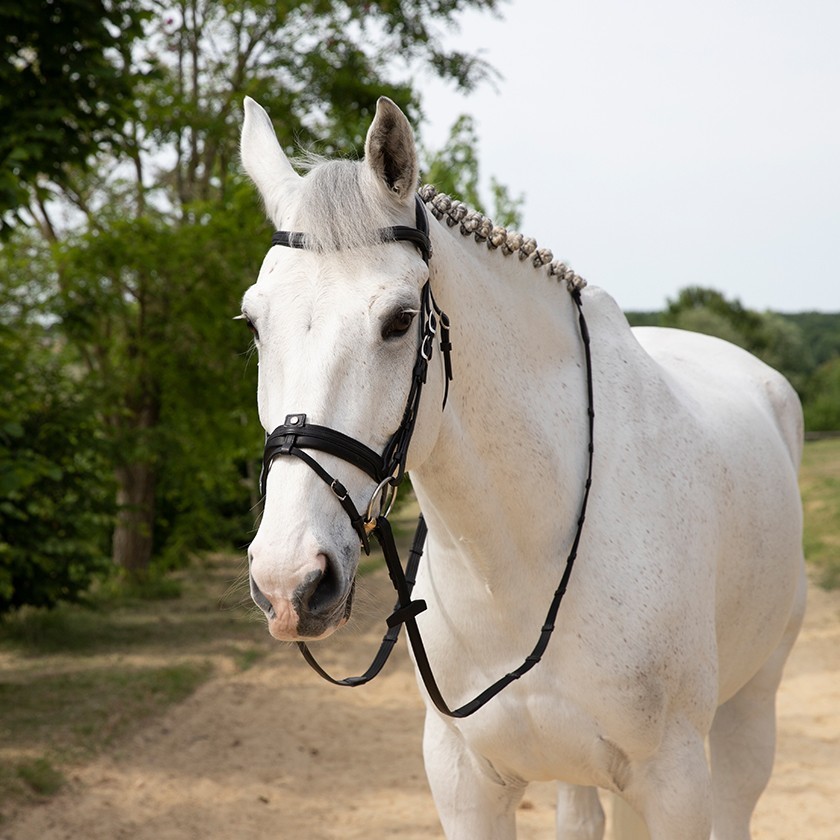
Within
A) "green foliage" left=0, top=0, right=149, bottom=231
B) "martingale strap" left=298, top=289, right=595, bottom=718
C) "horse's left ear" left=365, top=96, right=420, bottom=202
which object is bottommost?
"martingale strap" left=298, top=289, right=595, bottom=718

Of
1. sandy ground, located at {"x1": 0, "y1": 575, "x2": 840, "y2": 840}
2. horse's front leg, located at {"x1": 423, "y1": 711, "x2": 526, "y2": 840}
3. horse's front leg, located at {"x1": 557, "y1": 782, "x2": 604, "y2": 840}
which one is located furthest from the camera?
sandy ground, located at {"x1": 0, "y1": 575, "x2": 840, "y2": 840}

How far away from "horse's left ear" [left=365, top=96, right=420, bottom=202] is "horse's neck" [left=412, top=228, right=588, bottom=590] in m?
0.17

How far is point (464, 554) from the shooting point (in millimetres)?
2119

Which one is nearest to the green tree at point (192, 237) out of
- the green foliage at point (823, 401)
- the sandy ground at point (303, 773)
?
the sandy ground at point (303, 773)

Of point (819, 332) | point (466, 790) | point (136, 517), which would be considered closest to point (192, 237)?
point (136, 517)

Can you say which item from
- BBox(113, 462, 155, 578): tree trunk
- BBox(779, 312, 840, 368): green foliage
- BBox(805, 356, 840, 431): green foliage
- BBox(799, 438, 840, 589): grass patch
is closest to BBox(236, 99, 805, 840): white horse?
BBox(113, 462, 155, 578): tree trunk

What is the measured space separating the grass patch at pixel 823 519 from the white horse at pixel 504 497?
8.72m

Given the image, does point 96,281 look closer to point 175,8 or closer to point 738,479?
point 175,8

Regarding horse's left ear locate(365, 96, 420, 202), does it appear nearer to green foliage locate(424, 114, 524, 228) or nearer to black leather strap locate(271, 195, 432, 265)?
black leather strap locate(271, 195, 432, 265)

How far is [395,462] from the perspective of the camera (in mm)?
1682

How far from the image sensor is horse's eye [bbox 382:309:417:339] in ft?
5.49

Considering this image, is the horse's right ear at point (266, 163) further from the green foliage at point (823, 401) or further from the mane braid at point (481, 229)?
the green foliage at point (823, 401)

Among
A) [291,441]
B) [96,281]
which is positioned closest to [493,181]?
[96,281]

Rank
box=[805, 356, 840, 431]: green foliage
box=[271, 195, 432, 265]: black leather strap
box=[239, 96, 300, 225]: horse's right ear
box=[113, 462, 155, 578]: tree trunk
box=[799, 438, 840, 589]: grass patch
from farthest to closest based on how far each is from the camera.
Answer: box=[805, 356, 840, 431]: green foliage
box=[799, 438, 840, 589]: grass patch
box=[113, 462, 155, 578]: tree trunk
box=[239, 96, 300, 225]: horse's right ear
box=[271, 195, 432, 265]: black leather strap
